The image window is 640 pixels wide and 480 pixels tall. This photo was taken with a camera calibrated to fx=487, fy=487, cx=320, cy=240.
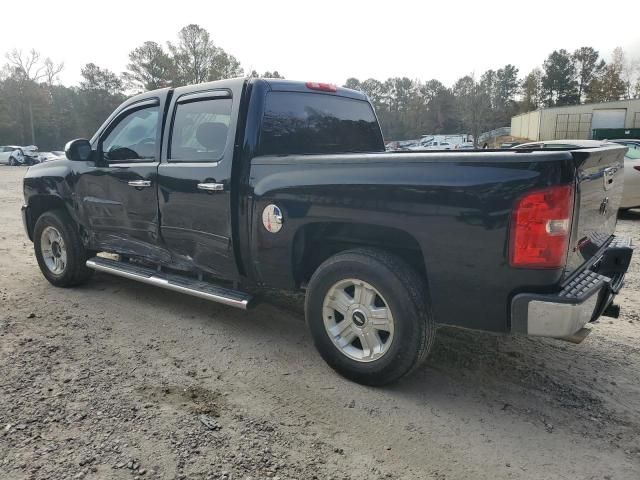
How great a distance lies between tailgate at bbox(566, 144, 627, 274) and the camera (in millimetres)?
2645

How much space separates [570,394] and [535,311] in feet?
3.28

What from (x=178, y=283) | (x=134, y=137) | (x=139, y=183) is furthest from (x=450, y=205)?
(x=134, y=137)

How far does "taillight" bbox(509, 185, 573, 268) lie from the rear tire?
14.5ft

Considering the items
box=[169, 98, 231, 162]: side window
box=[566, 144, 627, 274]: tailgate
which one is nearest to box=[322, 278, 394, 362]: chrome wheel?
box=[566, 144, 627, 274]: tailgate

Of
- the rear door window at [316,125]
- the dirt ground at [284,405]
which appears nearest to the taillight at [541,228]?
the dirt ground at [284,405]

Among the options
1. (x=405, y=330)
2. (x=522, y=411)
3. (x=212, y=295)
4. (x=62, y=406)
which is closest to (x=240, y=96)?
(x=212, y=295)

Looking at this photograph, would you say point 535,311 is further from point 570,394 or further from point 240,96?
point 240,96

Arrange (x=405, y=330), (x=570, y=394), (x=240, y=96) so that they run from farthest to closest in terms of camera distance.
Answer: (x=240, y=96) → (x=570, y=394) → (x=405, y=330)

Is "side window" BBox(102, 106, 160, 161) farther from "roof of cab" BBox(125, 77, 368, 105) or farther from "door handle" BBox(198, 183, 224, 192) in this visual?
"door handle" BBox(198, 183, 224, 192)

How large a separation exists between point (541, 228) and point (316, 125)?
232 centimetres

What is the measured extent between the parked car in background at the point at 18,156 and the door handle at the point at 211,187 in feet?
141

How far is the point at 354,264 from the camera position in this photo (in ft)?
9.98

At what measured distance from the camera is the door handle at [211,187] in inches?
145

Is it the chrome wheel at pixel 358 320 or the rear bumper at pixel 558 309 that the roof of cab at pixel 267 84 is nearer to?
the chrome wheel at pixel 358 320
